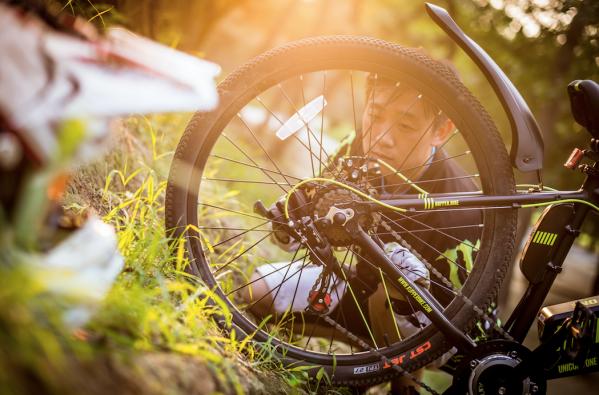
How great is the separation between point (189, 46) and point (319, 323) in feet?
13.7

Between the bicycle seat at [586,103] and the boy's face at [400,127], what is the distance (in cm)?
53

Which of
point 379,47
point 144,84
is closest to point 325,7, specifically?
point 379,47

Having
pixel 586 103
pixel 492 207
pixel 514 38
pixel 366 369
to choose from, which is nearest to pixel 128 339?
pixel 366 369

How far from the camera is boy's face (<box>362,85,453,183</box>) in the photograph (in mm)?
2258

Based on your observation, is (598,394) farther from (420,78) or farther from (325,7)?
(325,7)

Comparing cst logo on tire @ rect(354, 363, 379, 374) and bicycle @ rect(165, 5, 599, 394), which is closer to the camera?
bicycle @ rect(165, 5, 599, 394)

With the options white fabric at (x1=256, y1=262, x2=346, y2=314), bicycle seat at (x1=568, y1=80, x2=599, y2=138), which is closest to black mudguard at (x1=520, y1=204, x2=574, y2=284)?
bicycle seat at (x1=568, y1=80, x2=599, y2=138)

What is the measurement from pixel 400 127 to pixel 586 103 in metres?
0.82

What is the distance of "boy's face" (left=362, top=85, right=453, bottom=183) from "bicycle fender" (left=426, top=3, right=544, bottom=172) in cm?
41

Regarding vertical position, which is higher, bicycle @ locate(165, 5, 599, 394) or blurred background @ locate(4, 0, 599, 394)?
blurred background @ locate(4, 0, 599, 394)

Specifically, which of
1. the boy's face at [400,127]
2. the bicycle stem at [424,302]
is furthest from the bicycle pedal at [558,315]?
the boy's face at [400,127]

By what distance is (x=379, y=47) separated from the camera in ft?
5.65

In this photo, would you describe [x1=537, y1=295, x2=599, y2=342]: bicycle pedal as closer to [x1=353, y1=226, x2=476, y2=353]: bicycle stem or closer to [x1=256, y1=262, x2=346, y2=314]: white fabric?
[x1=353, y1=226, x2=476, y2=353]: bicycle stem

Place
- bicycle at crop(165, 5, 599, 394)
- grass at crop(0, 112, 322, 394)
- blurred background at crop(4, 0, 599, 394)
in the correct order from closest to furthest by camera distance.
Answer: grass at crop(0, 112, 322, 394), bicycle at crop(165, 5, 599, 394), blurred background at crop(4, 0, 599, 394)
